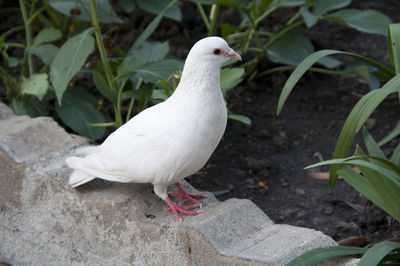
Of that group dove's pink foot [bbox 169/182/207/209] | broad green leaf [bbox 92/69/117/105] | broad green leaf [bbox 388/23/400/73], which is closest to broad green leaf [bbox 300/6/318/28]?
broad green leaf [bbox 388/23/400/73]

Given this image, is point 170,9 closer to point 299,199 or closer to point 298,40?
point 298,40

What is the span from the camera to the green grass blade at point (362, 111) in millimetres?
2201

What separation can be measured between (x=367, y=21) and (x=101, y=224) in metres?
2.04

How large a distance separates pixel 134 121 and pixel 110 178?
243mm

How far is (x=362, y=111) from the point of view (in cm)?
228

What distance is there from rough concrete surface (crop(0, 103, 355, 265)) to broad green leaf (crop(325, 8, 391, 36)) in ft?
5.13

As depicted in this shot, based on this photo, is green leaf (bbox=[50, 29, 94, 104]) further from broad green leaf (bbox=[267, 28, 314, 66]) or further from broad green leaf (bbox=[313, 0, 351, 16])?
broad green leaf (bbox=[313, 0, 351, 16])

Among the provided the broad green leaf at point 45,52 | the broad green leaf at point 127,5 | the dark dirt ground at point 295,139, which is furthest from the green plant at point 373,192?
the broad green leaf at point 127,5

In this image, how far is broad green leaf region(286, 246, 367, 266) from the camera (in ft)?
6.36

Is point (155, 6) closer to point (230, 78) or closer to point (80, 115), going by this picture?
point (80, 115)

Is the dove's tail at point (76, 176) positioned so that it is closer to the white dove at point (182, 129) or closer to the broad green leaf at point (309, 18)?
the white dove at point (182, 129)

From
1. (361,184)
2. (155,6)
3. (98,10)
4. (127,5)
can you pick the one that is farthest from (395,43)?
(127,5)

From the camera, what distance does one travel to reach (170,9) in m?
3.79

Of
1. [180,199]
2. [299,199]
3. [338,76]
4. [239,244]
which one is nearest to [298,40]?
[338,76]
